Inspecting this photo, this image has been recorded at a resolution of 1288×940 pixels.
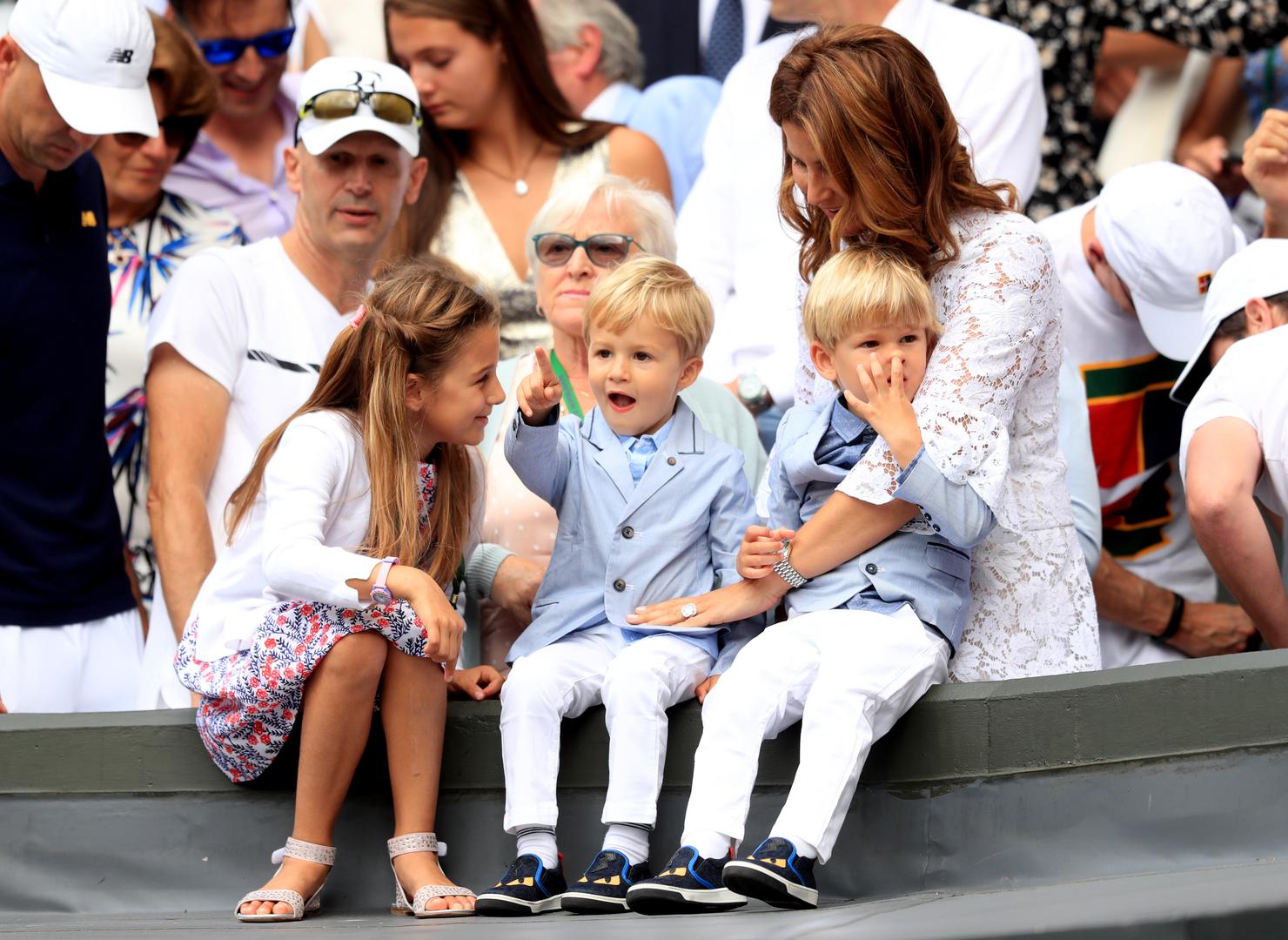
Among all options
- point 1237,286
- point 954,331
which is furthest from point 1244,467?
point 954,331

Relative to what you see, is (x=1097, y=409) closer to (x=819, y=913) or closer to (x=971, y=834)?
(x=971, y=834)

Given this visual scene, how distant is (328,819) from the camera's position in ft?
10.6

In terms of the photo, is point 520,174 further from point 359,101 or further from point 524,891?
point 524,891

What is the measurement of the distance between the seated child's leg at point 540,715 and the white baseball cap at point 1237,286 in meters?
1.48

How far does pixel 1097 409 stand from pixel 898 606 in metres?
1.44

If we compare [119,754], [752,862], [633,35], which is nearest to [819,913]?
[752,862]

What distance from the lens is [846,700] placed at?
2924mm

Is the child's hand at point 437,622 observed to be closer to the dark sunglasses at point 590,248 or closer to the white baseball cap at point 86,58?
the dark sunglasses at point 590,248

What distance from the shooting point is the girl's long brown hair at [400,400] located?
3.32m

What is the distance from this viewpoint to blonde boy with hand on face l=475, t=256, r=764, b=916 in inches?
126

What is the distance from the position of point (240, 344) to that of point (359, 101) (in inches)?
24.7

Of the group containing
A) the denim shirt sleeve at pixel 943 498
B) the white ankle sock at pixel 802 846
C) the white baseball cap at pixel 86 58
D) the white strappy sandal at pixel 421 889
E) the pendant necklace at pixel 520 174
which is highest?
the white baseball cap at pixel 86 58

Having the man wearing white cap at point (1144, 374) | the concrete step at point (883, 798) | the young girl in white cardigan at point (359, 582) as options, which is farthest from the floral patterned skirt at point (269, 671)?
the man wearing white cap at point (1144, 374)

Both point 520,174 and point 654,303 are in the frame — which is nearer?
point 654,303
